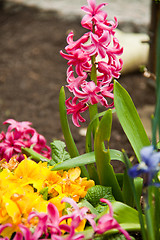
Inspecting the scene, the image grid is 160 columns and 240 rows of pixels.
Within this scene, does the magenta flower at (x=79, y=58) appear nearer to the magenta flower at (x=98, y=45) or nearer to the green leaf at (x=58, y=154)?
the magenta flower at (x=98, y=45)

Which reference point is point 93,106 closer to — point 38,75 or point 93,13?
point 93,13

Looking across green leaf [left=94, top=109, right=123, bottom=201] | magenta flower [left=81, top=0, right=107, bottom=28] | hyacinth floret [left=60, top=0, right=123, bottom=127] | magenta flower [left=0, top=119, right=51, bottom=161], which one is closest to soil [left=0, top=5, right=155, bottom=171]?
magenta flower [left=0, top=119, right=51, bottom=161]

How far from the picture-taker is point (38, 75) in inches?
143

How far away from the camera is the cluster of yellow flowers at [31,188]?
107 centimetres

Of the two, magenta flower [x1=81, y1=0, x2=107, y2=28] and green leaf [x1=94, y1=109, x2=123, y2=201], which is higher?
magenta flower [x1=81, y1=0, x2=107, y2=28]

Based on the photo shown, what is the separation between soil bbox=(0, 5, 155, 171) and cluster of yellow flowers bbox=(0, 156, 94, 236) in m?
0.73

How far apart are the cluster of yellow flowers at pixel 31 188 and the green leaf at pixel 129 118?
0.73 ft

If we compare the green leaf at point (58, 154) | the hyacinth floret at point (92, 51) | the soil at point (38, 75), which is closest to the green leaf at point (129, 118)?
the hyacinth floret at point (92, 51)

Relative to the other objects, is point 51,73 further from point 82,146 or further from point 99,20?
point 99,20

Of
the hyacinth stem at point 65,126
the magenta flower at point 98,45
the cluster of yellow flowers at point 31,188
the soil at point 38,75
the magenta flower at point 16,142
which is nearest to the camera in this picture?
the cluster of yellow flowers at point 31,188

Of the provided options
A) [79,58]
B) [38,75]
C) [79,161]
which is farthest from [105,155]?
[38,75]

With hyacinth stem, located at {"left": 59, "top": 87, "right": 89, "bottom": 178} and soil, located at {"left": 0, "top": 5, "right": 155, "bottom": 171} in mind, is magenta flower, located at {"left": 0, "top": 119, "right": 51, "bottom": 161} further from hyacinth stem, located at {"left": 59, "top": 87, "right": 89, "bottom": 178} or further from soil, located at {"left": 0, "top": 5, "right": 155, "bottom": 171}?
soil, located at {"left": 0, "top": 5, "right": 155, "bottom": 171}

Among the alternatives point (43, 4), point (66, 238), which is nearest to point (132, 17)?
point (43, 4)

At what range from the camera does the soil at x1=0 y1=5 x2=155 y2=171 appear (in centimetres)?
293
